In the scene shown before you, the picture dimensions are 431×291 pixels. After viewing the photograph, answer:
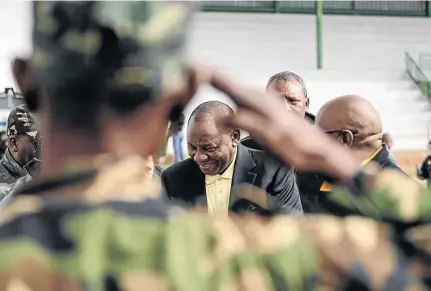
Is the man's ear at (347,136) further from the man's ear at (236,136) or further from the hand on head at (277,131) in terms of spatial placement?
the hand on head at (277,131)

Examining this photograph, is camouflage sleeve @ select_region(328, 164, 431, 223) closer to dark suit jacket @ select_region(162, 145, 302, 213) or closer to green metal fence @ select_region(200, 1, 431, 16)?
dark suit jacket @ select_region(162, 145, 302, 213)

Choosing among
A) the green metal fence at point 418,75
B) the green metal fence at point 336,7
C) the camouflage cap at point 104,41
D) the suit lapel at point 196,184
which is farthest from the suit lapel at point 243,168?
the green metal fence at point 418,75

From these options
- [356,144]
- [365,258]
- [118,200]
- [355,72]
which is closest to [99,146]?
[118,200]

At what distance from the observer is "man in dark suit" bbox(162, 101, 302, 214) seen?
321cm

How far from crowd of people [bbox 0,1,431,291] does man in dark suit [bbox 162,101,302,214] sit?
2099 millimetres

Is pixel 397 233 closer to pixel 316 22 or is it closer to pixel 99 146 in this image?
pixel 99 146

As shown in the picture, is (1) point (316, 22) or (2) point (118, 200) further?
(1) point (316, 22)

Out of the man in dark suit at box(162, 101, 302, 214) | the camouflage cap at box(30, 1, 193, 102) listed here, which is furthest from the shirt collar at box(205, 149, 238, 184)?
the camouflage cap at box(30, 1, 193, 102)

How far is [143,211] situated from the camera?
967mm

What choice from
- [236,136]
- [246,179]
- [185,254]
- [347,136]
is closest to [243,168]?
[246,179]

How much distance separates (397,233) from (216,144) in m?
2.33

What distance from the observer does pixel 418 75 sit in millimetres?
20906

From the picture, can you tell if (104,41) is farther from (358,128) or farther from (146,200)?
(358,128)

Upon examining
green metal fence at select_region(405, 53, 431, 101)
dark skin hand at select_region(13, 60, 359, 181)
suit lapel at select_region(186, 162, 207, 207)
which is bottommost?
green metal fence at select_region(405, 53, 431, 101)
